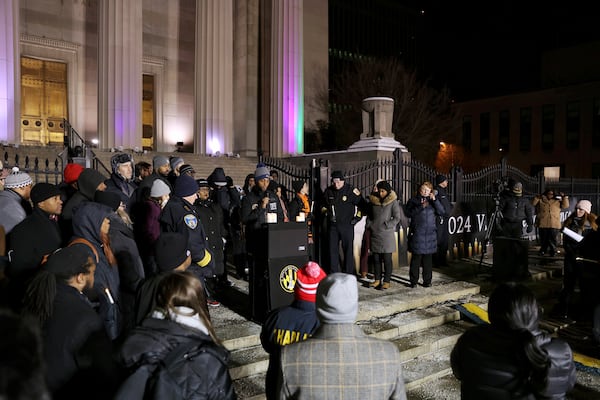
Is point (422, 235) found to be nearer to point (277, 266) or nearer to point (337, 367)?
point (277, 266)

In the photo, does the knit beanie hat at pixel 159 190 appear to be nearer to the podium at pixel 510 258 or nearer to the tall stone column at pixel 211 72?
the podium at pixel 510 258

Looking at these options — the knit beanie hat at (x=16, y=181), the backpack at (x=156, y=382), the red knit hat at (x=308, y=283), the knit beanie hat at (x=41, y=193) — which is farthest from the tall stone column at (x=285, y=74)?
the backpack at (x=156, y=382)

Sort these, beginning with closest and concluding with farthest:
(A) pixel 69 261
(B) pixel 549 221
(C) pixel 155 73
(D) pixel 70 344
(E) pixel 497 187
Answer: (D) pixel 70 344, (A) pixel 69 261, (E) pixel 497 187, (B) pixel 549 221, (C) pixel 155 73

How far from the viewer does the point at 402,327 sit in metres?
6.26

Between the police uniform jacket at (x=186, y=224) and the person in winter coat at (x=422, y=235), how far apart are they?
4.10 m

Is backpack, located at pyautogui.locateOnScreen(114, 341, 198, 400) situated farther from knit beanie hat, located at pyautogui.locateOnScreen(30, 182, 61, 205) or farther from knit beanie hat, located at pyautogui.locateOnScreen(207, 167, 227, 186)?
knit beanie hat, located at pyautogui.locateOnScreen(207, 167, 227, 186)

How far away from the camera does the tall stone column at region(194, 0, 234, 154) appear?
71.6 ft

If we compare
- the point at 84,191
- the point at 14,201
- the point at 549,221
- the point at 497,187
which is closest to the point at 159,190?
the point at 84,191

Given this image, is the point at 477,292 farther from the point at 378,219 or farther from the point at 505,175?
the point at 505,175

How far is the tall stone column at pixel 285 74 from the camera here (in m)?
23.7

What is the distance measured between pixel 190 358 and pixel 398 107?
2816cm

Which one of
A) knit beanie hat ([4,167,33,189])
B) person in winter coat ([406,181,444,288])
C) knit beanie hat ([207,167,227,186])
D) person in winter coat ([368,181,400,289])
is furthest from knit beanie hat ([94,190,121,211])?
person in winter coat ([406,181,444,288])

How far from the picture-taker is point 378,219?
26.4ft

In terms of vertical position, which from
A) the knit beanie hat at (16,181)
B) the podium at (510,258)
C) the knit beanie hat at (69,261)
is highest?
the knit beanie hat at (16,181)
